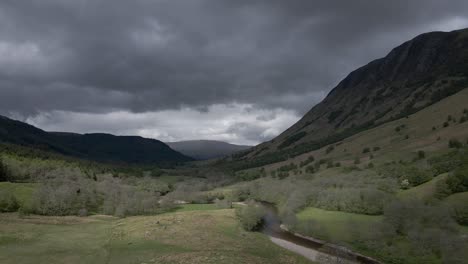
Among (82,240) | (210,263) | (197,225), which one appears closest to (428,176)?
(197,225)

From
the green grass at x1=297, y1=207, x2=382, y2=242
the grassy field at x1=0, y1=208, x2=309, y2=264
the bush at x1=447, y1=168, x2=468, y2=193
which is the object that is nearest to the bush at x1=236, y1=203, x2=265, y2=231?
the grassy field at x1=0, y1=208, x2=309, y2=264

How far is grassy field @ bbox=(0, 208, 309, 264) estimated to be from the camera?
197 ft

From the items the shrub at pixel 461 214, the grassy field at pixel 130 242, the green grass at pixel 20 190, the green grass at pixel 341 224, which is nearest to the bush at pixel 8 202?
the green grass at pixel 20 190

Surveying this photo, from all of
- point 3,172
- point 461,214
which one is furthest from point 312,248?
point 3,172

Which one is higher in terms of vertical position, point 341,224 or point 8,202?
point 8,202

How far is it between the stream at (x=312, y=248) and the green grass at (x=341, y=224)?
13.0 ft

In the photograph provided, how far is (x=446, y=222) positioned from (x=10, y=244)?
3410 inches

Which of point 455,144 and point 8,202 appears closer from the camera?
point 8,202

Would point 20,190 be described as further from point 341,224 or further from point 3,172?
point 341,224

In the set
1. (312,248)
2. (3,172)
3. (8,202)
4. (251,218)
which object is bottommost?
(312,248)

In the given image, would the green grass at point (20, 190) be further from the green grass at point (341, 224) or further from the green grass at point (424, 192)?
the green grass at point (424, 192)

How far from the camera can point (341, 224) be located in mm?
98562

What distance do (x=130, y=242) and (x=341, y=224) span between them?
57363 mm

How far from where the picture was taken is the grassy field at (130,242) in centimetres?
5991
